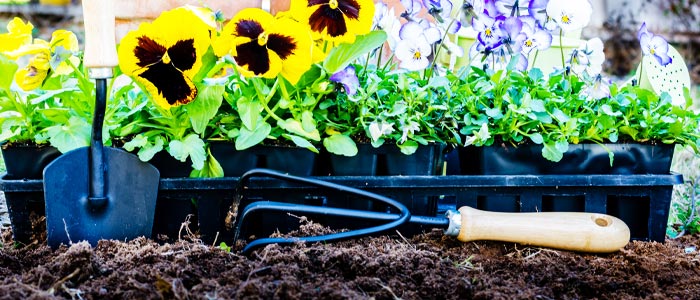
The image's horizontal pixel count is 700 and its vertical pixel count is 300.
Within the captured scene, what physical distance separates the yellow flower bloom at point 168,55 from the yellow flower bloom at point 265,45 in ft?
0.16

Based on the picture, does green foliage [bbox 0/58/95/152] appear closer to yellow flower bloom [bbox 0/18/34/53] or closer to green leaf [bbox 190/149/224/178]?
yellow flower bloom [bbox 0/18/34/53]

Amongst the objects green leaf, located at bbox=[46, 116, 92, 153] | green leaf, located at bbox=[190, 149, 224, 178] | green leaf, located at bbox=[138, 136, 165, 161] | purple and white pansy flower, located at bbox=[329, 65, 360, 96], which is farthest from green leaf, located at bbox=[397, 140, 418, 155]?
green leaf, located at bbox=[46, 116, 92, 153]

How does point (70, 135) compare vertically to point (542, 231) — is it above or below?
above

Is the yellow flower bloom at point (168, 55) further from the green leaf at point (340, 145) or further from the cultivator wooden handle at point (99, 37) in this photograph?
the green leaf at point (340, 145)

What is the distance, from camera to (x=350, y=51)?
4.10 ft

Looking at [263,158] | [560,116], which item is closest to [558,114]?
[560,116]

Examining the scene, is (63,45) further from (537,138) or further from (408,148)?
(537,138)

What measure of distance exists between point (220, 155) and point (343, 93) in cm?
27

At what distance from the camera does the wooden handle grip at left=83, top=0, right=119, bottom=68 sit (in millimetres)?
1141

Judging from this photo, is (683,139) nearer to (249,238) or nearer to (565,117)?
(565,117)

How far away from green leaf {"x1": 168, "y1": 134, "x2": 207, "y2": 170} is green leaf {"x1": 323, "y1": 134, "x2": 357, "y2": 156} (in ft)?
0.75

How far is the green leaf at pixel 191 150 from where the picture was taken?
1204 millimetres

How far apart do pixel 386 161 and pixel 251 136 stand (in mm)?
275

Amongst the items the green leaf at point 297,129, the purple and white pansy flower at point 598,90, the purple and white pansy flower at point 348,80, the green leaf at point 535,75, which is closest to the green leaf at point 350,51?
the purple and white pansy flower at point 348,80
